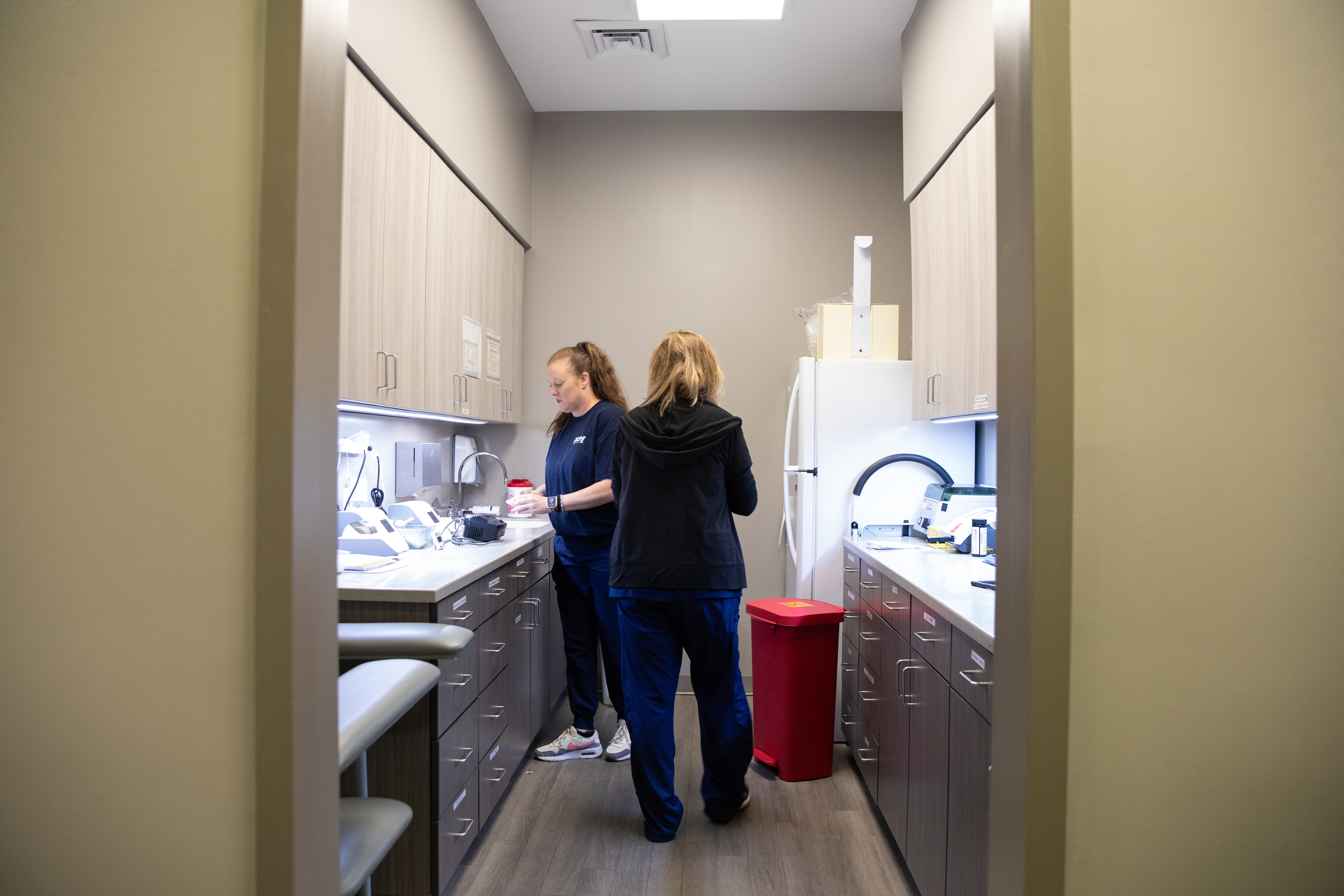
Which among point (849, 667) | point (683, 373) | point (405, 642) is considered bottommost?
point (849, 667)

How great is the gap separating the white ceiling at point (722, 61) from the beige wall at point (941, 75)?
0.78ft

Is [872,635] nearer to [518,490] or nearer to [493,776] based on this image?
[493,776]

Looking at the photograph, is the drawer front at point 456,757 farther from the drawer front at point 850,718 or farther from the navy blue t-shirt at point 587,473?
the drawer front at point 850,718

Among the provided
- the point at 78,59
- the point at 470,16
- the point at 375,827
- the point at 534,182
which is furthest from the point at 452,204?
the point at 375,827

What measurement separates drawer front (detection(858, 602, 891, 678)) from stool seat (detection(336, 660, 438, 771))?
1610 millimetres

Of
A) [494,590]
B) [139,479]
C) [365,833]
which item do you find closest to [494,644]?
[494,590]

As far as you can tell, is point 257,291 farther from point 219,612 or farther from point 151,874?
point 151,874

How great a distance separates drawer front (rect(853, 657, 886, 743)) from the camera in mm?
2555

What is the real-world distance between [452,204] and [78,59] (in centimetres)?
199

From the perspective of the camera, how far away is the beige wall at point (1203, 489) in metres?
0.93

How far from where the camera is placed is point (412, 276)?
2496 mm

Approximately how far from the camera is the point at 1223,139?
3.10 ft

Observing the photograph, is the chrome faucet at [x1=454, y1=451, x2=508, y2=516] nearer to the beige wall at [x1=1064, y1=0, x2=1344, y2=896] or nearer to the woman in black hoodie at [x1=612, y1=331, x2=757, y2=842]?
the woman in black hoodie at [x1=612, y1=331, x2=757, y2=842]

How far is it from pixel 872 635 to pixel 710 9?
2.43m
